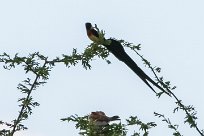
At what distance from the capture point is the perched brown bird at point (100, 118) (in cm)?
623

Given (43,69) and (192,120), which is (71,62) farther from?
(192,120)

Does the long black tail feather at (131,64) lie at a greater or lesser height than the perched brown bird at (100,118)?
greater

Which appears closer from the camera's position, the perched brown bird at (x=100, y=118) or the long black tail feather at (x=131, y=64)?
the long black tail feather at (x=131, y=64)

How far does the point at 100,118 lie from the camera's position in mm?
6301

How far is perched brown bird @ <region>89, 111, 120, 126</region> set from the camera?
6234 millimetres

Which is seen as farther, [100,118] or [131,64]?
[100,118]

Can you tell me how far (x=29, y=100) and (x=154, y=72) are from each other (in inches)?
93.9

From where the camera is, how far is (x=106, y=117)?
6414 mm

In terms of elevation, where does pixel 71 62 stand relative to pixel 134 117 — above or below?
above

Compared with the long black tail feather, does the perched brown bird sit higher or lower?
lower

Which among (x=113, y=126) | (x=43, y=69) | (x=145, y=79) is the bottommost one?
(x=113, y=126)

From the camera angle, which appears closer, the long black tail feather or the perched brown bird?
the long black tail feather

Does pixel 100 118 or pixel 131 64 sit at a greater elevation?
pixel 131 64

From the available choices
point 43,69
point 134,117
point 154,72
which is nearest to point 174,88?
point 154,72
